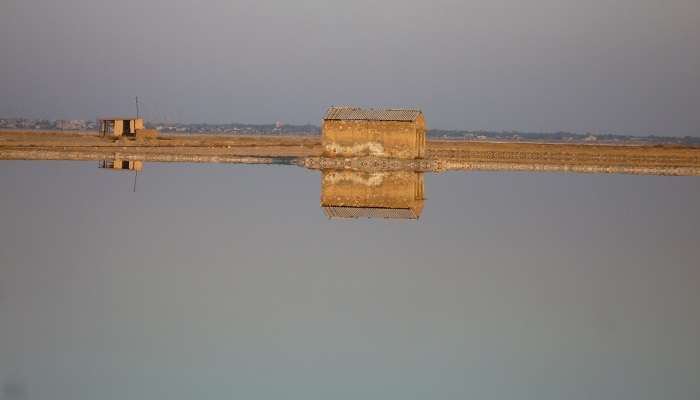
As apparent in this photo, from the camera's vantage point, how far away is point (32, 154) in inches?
1724

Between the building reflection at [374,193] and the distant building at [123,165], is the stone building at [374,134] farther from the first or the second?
the distant building at [123,165]

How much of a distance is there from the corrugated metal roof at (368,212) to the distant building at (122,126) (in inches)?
665

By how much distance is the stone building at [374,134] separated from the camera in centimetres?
3566

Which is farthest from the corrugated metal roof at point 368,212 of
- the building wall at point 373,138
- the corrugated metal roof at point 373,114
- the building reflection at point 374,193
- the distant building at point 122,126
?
the distant building at point 122,126

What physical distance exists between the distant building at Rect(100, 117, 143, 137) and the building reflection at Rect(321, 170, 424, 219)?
1551cm

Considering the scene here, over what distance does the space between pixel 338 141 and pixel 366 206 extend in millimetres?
2065

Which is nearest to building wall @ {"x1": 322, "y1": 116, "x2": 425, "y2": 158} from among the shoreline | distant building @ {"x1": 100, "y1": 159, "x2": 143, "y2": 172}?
the shoreline

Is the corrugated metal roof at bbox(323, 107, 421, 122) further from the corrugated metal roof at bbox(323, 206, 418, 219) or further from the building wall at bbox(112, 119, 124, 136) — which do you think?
the building wall at bbox(112, 119, 124, 136)

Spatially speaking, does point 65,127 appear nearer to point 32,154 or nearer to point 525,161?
point 32,154

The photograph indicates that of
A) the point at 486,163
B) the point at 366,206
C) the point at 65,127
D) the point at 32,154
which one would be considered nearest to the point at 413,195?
the point at 366,206

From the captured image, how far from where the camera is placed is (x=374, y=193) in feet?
115

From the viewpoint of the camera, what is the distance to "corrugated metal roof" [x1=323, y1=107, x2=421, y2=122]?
35.7m

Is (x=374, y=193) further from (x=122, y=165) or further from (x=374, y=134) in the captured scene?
(x=122, y=165)

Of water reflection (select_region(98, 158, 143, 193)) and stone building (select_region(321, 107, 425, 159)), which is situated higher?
water reflection (select_region(98, 158, 143, 193))
